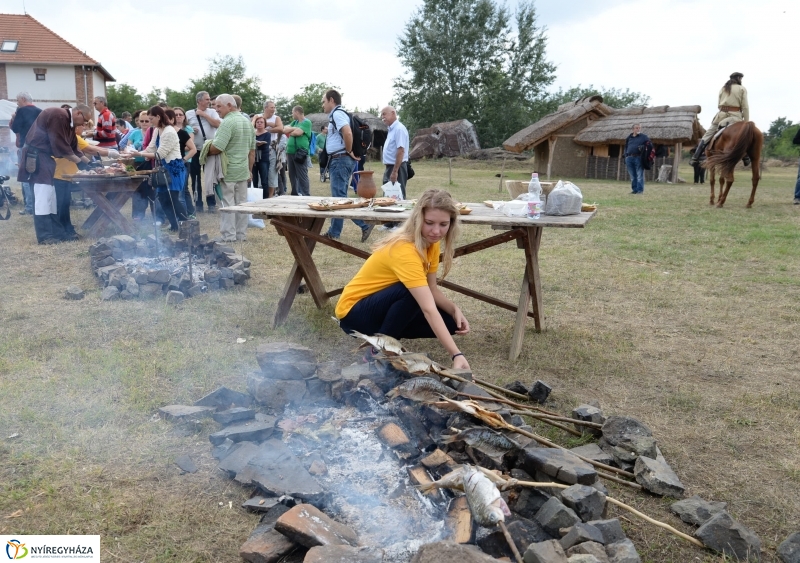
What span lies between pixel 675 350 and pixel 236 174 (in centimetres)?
569

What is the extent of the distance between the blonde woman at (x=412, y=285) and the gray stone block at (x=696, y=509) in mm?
1272

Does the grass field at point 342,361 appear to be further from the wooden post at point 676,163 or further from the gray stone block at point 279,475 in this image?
the wooden post at point 676,163

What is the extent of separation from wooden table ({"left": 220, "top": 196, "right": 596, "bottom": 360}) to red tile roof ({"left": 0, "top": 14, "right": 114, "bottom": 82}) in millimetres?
38754

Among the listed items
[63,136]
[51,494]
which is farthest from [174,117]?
[51,494]

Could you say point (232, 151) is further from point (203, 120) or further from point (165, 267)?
point (203, 120)

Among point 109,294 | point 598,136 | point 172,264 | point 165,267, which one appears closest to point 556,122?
point 598,136

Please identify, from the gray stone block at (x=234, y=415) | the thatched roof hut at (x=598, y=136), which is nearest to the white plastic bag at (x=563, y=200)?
the gray stone block at (x=234, y=415)

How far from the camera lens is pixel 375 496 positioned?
2.72 metres

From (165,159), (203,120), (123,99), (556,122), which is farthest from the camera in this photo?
(123,99)

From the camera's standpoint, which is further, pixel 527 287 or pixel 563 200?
pixel 527 287

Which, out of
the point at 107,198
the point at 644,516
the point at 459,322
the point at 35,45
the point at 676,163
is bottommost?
the point at 644,516

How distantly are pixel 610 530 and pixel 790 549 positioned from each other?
0.71m

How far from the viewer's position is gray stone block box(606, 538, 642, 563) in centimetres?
221

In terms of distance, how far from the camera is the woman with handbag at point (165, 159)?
28.5 ft
